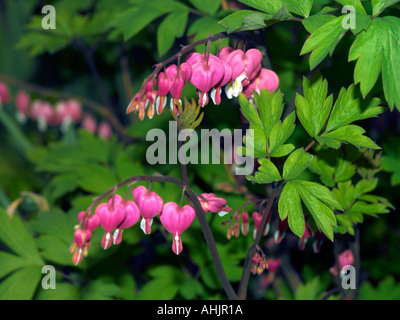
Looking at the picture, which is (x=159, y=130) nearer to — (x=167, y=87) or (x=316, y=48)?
(x=167, y=87)

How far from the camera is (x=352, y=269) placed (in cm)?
116

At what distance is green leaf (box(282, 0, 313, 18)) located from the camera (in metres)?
0.93

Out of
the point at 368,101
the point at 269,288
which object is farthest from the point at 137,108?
the point at 269,288

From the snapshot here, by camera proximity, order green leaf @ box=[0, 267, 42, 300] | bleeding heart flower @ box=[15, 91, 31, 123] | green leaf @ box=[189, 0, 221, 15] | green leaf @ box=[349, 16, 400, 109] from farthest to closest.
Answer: bleeding heart flower @ box=[15, 91, 31, 123]
green leaf @ box=[189, 0, 221, 15]
green leaf @ box=[0, 267, 42, 300]
green leaf @ box=[349, 16, 400, 109]

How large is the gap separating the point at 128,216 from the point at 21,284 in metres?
0.52

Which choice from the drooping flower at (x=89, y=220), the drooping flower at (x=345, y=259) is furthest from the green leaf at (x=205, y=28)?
the drooping flower at (x=345, y=259)

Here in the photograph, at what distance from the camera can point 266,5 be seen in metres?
0.92

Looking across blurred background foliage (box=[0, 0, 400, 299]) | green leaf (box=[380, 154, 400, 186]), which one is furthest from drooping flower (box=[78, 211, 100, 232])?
green leaf (box=[380, 154, 400, 186])

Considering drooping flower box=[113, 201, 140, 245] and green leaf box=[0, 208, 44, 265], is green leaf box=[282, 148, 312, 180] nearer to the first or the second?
drooping flower box=[113, 201, 140, 245]

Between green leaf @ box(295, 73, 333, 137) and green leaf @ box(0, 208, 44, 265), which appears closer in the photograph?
green leaf @ box(295, 73, 333, 137)

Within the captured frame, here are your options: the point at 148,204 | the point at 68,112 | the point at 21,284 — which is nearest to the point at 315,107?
the point at 148,204

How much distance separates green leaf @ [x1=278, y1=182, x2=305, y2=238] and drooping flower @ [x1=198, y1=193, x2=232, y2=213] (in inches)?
4.4

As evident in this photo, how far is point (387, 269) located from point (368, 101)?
105 cm

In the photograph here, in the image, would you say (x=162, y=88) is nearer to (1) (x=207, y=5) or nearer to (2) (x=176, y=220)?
(2) (x=176, y=220)
